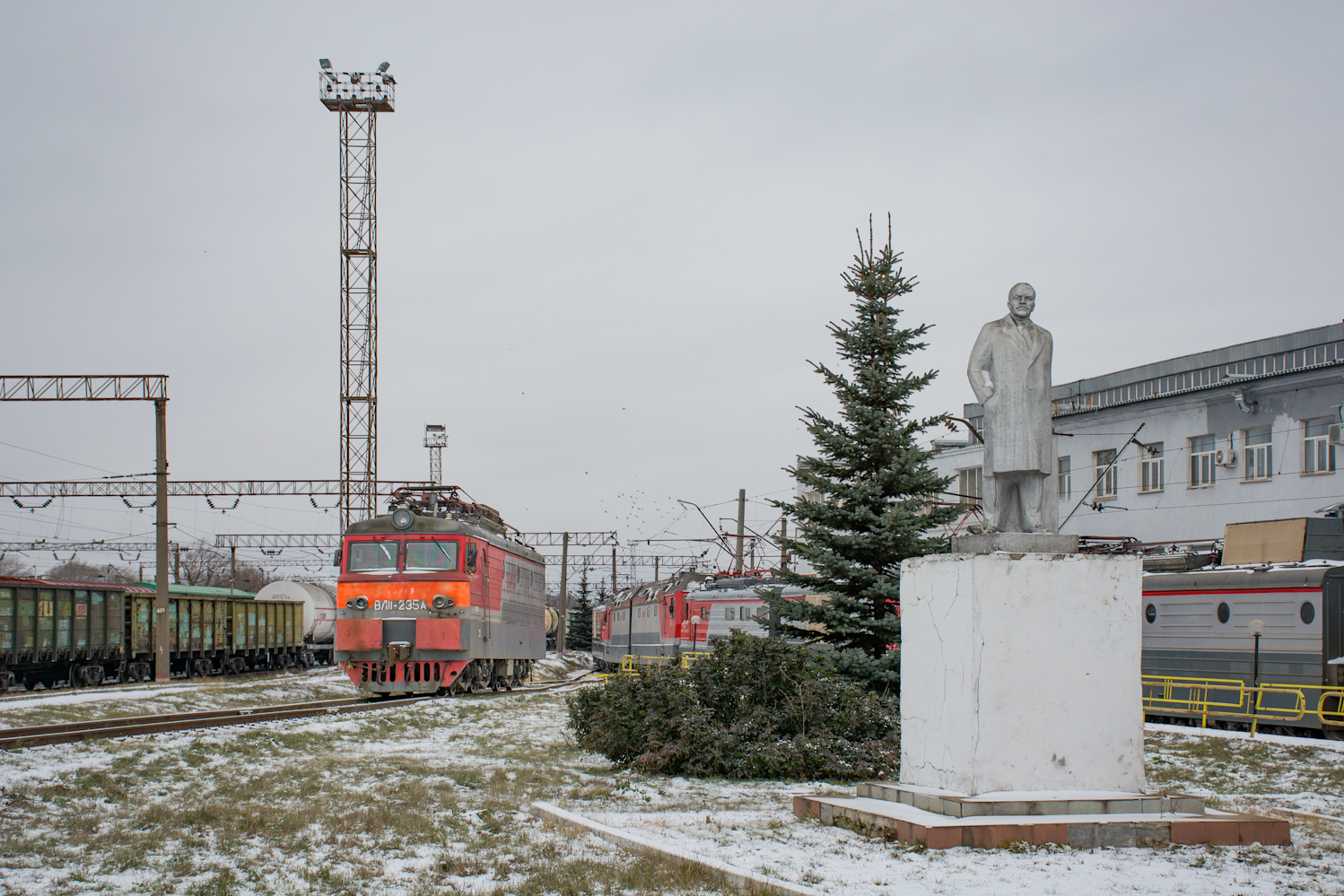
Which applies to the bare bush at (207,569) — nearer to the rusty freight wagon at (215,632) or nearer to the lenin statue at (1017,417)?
the rusty freight wagon at (215,632)

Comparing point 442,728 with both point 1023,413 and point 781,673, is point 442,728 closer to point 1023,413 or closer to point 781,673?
point 781,673

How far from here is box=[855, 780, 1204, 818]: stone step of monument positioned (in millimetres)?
7562

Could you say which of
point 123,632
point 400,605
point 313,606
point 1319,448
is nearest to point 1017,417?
point 400,605

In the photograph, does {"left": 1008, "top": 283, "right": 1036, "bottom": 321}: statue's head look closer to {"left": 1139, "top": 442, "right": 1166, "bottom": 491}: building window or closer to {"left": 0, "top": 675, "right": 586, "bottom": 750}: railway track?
{"left": 0, "top": 675, "right": 586, "bottom": 750}: railway track

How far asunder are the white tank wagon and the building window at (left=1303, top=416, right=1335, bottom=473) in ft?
106

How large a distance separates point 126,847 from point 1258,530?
59.3 ft

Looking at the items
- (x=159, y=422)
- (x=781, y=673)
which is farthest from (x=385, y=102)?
(x=781, y=673)

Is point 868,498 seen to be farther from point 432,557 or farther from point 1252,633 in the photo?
point 432,557

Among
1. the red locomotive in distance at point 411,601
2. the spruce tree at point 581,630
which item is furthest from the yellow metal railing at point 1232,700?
the spruce tree at point 581,630

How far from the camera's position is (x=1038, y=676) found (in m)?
7.95

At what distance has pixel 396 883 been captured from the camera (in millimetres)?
6312

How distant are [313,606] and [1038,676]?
4042 cm

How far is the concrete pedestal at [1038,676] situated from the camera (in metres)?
7.87

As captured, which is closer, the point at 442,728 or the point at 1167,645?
the point at 442,728
